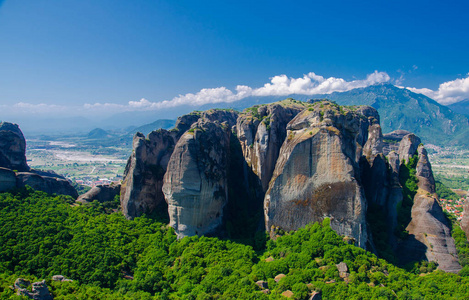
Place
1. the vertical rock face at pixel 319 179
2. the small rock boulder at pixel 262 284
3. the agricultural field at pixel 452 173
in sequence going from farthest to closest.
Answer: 1. the agricultural field at pixel 452 173
2. the vertical rock face at pixel 319 179
3. the small rock boulder at pixel 262 284

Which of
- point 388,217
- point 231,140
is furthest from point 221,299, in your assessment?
point 231,140

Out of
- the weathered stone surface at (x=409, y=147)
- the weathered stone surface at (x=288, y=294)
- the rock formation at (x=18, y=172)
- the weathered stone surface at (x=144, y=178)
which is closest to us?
the weathered stone surface at (x=288, y=294)

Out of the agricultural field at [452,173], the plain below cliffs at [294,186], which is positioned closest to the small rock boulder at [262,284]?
the plain below cliffs at [294,186]

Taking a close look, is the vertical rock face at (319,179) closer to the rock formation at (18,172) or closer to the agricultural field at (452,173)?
the rock formation at (18,172)

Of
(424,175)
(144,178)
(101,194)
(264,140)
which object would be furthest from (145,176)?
(424,175)

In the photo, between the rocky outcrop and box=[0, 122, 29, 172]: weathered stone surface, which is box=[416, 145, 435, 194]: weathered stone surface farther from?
box=[0, 122, 29, 172]: weathered stone surface

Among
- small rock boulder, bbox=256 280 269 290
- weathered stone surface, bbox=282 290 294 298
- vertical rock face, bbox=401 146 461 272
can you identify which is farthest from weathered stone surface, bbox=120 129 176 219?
vertical rock face, bbox=401 146 461 272
